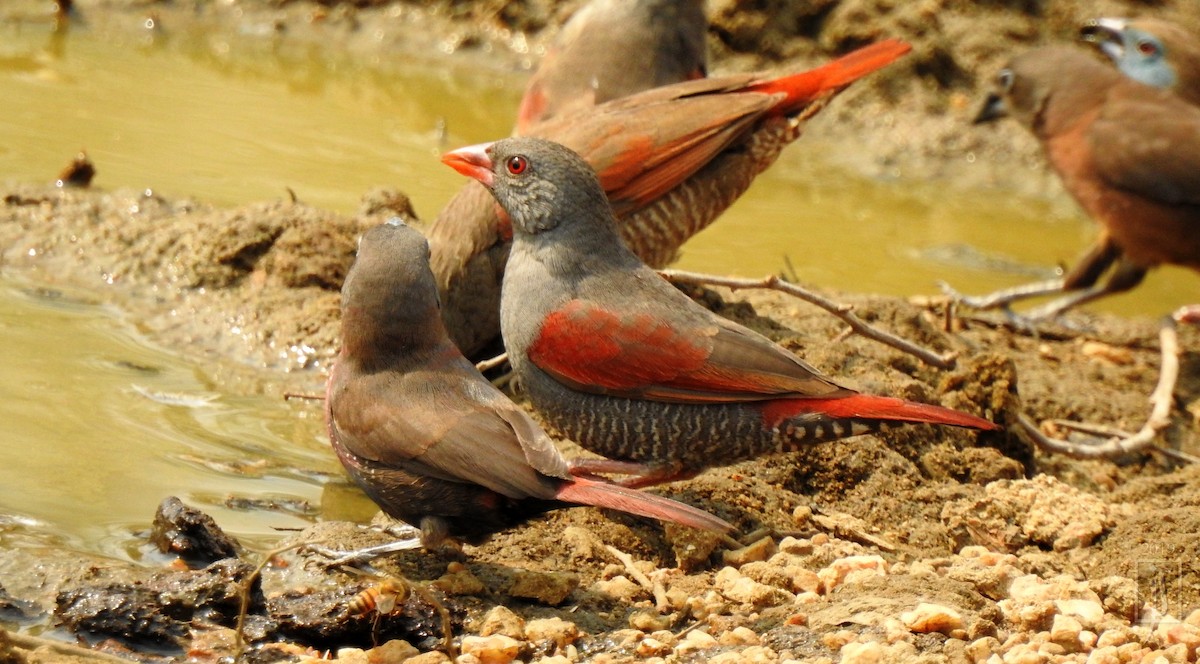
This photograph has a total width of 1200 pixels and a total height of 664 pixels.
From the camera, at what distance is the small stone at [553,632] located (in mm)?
3615

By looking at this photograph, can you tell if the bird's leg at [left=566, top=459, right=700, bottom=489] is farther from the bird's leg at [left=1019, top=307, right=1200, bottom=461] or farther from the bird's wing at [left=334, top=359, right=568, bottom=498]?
the bird's leg at [left=1019, top=307, right=1200, bottom=461]

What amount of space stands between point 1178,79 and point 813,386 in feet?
17.9

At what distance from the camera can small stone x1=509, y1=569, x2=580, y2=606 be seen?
150 inches

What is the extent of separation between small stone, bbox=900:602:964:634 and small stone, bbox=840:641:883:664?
0.54ft

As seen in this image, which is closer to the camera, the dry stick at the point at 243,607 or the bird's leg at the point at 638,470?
the dry stick at the point at 243,607

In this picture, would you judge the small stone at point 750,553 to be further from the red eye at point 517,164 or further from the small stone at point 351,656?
the red eye at point 517,164

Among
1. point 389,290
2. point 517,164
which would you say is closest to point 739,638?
point 389,290

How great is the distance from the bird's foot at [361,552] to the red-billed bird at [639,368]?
68 cm

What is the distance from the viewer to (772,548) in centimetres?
421

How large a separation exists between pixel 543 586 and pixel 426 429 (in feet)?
1.68

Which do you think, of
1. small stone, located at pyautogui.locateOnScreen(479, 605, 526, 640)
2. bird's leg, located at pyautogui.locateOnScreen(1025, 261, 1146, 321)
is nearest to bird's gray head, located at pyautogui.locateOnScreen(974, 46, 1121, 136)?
bird's leg, located at pyautogui.locateOnScreen(1025, 261, 1146, 321)

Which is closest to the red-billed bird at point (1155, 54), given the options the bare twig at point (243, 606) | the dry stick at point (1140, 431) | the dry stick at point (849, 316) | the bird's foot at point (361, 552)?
the dry stick at point (1140, 431)

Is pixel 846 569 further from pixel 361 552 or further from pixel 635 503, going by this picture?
pixel 361 552

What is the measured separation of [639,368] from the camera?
4.30 m
